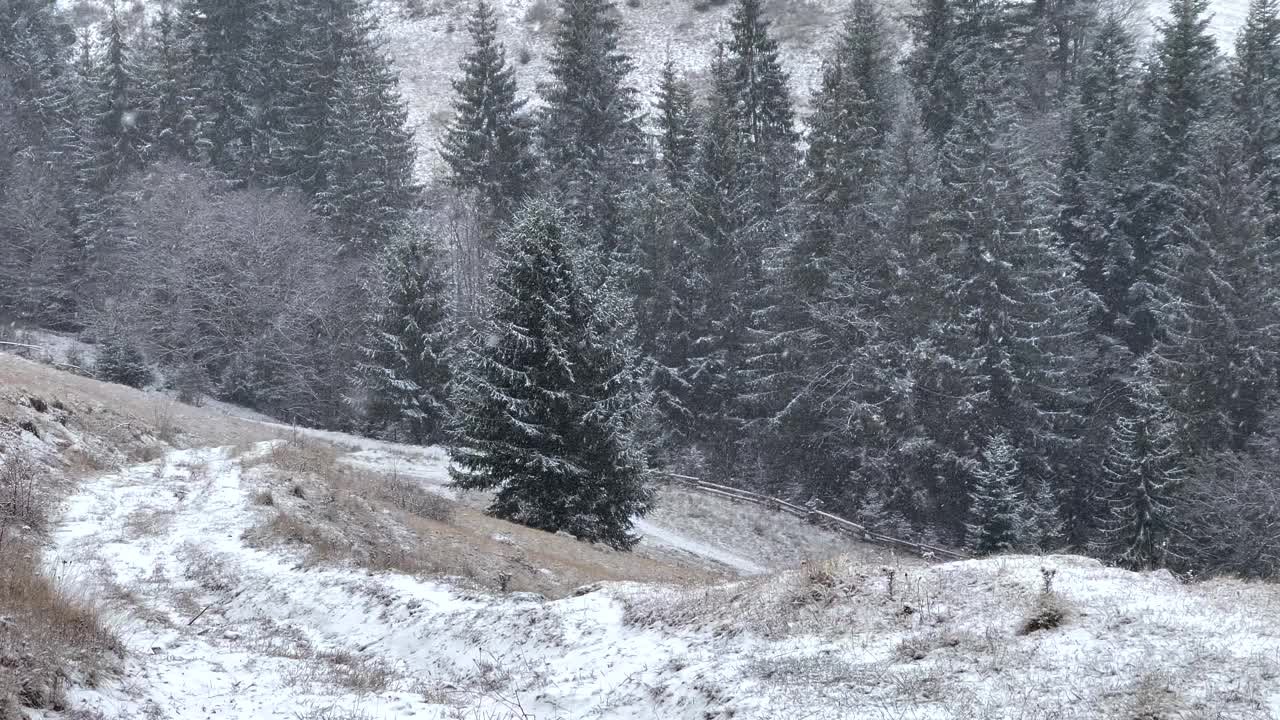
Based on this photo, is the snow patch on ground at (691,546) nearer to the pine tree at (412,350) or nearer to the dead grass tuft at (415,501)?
the dead grass tuft at (415,501)

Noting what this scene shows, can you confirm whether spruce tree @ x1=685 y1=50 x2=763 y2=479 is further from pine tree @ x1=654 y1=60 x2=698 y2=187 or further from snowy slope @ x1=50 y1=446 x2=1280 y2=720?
snowy slope @ x1=50 y1=446 x2=1280 y2=720

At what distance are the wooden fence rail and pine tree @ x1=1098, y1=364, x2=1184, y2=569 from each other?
5.35 metres

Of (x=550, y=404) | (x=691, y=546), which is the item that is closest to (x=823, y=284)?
(x=691, y=546)

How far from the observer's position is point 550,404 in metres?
20.8

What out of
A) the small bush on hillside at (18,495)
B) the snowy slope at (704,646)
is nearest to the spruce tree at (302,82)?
the small bush on hillside at (18,495)

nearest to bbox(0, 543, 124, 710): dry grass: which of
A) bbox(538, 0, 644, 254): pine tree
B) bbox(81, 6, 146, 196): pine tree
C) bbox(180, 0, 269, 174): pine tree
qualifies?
bbox(538, 0, 644, 254): pine tree

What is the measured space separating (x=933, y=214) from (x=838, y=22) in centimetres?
3672

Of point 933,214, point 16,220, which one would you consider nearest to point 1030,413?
point 933,214

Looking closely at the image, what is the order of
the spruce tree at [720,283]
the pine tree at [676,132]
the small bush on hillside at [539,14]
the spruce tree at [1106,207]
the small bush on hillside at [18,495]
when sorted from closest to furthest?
the small bush on hillside at [18,495]
the spruce tree at [720,283]
the spruce tree at [1106,207]
the pine tree at [676,132]
the small bush on hillside at [539,14]

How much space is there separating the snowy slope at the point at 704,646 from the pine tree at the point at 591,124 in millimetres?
35432

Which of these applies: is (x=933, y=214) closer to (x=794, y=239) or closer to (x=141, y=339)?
(x=794, y=239)

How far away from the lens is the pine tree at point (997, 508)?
30867 millimetres

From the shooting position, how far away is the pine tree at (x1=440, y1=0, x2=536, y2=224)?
46562 millimetres

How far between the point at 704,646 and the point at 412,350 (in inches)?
1216
